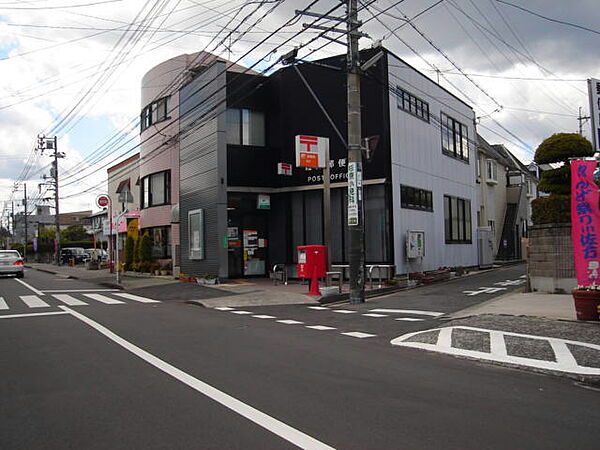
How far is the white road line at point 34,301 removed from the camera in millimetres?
14969

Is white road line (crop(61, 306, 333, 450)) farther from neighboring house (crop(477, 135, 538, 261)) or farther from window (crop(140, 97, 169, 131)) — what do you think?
neighboring house (crop(477, 135, 538, 261))

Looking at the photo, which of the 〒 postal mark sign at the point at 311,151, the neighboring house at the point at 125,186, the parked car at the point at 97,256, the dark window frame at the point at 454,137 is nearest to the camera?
the 〒 postal mark sign at the point at 311,151

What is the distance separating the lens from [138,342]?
8.95 m

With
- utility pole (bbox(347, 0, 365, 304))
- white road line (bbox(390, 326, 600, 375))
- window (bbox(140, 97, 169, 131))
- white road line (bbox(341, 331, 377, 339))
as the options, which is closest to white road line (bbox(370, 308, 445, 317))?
utility pole (bbox(347, 0, 365, 304))

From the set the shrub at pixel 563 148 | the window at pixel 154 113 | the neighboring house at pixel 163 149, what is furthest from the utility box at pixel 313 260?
the window at pixel 154 113

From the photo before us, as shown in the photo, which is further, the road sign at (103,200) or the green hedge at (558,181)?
the road sign at (103,200)

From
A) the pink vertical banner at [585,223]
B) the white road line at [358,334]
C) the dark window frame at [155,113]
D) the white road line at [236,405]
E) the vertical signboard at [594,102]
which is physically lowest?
the white road line at [358,334]

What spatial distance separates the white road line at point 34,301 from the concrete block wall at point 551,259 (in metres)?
14.3

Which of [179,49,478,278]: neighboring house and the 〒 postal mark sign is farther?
[179,49,478,278]: neighboring house

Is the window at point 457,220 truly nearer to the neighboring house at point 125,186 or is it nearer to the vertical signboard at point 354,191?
the vertical signboard at point 354,191

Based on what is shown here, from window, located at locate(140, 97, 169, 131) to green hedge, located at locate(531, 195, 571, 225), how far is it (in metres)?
18.8

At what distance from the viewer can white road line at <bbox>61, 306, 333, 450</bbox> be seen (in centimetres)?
426

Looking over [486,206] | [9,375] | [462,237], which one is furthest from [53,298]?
[486,206]

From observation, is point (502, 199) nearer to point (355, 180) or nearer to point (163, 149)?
point (163, 149)
